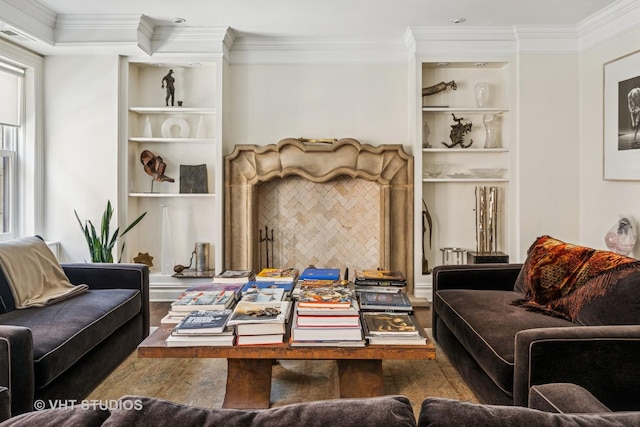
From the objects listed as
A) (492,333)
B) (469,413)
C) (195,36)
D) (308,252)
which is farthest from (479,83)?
(469,413)

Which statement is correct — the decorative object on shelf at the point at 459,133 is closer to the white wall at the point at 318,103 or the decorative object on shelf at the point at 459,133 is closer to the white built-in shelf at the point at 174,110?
the white wall at the point at 318,103

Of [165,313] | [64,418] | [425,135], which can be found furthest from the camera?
[425,135]

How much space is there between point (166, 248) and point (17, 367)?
2.94m

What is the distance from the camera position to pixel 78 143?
4.58m

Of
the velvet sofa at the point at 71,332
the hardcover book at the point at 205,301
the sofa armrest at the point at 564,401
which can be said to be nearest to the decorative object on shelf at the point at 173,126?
the velvet sofa at the point at 71,332

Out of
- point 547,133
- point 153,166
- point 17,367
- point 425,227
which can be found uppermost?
point 547,133

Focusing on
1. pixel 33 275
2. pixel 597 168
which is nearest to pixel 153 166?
pixel 33 275

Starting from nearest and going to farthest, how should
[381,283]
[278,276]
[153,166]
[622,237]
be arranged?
[381,283]
[278,276]
[622,237]
[153,166]

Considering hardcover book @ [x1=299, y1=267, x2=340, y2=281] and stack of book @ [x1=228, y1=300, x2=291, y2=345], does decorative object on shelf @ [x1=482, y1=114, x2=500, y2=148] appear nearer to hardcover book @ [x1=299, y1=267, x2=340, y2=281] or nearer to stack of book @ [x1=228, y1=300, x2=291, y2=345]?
hardcover book @ [x1=299, y1=267, x2=340, y2=281]

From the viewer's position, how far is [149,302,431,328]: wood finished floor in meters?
4.00

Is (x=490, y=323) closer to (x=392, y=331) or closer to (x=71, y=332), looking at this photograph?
(x=392, y=331)

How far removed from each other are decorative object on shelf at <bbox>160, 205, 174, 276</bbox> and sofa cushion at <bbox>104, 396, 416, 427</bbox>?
13.6ft

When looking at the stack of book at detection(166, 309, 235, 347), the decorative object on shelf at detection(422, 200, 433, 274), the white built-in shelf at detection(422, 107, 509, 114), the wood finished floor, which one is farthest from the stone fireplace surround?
the stack of book at detection(166, 309, 235, 347)

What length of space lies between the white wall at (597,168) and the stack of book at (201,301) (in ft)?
10.5
